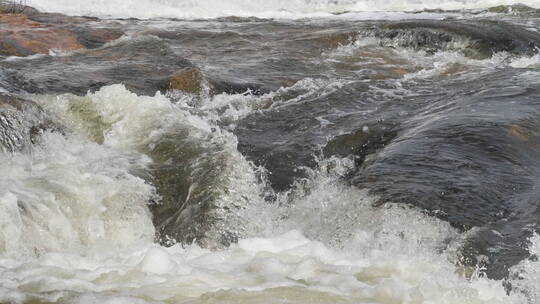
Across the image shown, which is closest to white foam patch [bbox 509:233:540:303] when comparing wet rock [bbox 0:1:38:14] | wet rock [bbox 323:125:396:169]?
wet rock [bbox 323:125:396:169]

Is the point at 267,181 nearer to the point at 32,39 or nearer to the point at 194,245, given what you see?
the point at 194,245

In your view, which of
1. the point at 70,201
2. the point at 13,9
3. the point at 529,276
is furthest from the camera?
the point at 13,9

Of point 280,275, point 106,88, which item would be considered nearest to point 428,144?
point 280,275

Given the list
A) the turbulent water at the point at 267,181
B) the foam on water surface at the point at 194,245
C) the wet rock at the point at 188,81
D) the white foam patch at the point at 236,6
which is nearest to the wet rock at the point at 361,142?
the turbulent water at the point at 267,181

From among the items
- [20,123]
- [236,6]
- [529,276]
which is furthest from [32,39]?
[236,6]

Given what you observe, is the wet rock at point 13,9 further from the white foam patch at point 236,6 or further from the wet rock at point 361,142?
the wet rock at point 361,142

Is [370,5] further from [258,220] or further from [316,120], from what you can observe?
[258,220]

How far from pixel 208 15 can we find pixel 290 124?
1057 centimetres

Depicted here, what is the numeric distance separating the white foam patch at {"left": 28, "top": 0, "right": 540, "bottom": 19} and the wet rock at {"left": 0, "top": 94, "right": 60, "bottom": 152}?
9537 mm

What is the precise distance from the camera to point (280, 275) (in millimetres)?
3906

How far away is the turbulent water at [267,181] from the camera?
3.90 meters

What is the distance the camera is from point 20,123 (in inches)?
234

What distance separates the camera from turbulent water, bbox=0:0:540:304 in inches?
→ 154

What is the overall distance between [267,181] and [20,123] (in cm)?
212
